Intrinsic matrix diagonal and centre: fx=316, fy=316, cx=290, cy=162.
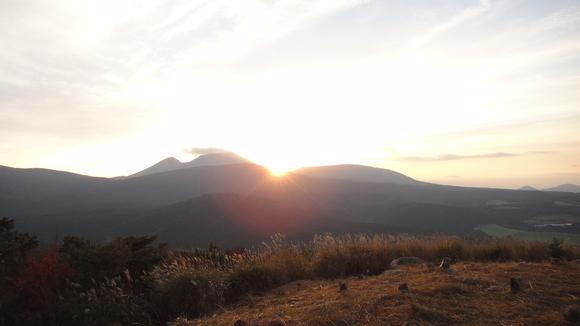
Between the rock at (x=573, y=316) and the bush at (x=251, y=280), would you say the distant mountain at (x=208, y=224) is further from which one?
the rock at (x=573, y=316)

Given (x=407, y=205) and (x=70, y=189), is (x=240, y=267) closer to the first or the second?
(x=407, y=205)

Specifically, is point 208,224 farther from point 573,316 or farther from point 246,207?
point 573,316

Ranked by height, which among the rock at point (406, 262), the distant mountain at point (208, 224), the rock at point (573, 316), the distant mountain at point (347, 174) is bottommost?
the distant mountain at point (208, 224)

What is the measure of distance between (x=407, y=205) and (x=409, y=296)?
83.4m

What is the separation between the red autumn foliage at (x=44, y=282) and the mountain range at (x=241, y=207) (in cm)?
897

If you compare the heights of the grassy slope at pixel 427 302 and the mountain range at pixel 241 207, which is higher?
the grassy slope at pixel 427 302

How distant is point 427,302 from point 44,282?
21.1ft

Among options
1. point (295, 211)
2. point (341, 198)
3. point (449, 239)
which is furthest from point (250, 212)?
point (449, 239)

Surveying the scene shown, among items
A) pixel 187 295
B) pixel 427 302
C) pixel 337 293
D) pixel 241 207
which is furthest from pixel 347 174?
pixel 427 302

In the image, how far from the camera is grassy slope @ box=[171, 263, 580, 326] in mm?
3695

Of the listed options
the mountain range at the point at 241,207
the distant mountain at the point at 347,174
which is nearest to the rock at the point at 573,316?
the mountain range at the point at 241,207

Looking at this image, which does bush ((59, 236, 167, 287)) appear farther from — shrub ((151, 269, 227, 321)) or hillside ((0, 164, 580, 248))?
hillside ((0, 164, 580, 248))

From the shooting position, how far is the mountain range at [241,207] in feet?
171

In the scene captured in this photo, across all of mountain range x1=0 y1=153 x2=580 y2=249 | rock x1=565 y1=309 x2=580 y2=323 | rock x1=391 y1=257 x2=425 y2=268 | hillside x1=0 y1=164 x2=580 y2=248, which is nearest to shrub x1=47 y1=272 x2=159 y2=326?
rock x1=391 y1=257 x2=425 y2=268
